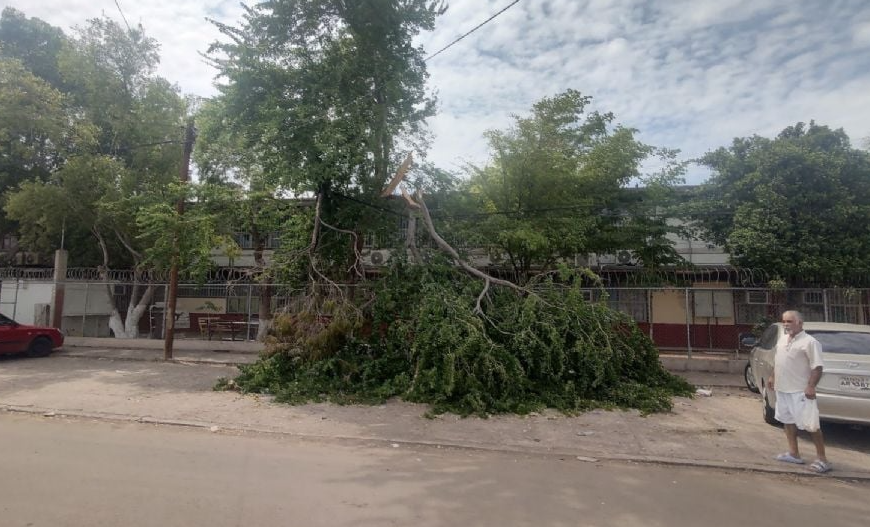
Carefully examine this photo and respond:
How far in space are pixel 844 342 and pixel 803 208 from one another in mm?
8883

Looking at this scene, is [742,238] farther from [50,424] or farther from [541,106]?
[50,424]

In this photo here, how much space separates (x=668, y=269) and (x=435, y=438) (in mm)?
12326

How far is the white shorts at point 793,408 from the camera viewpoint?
18.7 feet

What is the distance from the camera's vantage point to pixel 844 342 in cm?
716

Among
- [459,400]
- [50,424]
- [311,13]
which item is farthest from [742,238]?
[50,424]

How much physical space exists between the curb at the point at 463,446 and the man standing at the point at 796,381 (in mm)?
276

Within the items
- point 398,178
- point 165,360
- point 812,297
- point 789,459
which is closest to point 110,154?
point 165,360

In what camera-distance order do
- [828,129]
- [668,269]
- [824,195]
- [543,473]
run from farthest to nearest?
[668,269]
[828,129]
[824,195]
[543,473]

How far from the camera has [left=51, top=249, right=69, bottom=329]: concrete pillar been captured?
1786cm

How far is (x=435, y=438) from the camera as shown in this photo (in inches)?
275

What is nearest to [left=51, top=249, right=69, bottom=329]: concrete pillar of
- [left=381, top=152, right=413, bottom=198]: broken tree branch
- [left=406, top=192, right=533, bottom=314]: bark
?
[left=381, top=152, right=413, bottom=198]: broken tree branch

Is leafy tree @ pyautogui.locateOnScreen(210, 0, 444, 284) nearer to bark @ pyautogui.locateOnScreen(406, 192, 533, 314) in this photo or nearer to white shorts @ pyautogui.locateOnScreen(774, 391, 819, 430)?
bark @ pyautogui.locateOnScreen(406, 192, 533, 314)

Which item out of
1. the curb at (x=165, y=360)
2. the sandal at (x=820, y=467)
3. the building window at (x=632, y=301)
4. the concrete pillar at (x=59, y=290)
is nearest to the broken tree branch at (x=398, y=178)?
the curb at (x=165, y=360)

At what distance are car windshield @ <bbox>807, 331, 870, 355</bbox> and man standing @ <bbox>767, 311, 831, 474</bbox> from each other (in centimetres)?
161
